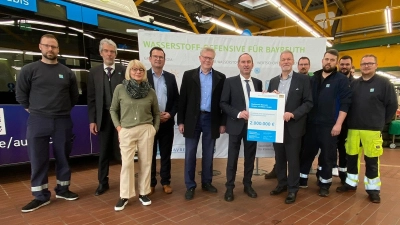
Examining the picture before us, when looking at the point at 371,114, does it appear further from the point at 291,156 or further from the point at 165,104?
the point at 165,104

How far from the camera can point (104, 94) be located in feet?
10.9

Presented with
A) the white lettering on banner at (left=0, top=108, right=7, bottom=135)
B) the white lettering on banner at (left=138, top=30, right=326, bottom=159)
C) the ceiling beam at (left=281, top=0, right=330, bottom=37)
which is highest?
the ceiling beam at (left=281, top=0, right=330, bottom=37)

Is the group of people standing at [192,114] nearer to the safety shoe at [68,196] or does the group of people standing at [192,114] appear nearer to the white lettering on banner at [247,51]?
the safety shoe at [68,196]

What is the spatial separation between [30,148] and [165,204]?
5.88 ft

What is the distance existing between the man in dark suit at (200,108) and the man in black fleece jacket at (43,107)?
4.92 ft

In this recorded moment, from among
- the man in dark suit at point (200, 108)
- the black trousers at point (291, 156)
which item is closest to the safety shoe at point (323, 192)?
the black trousers at point (291, 156)

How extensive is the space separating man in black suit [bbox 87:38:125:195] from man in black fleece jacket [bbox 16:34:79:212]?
0.96 feet

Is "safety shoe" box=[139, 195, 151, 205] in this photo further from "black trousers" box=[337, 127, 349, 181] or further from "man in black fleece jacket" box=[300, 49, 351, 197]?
"black trousers" box=[337, 127, 349, 181]

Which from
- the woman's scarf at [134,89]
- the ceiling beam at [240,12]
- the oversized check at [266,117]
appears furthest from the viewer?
the ceiling beam at [240,12]

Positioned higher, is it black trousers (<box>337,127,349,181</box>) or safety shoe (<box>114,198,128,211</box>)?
black trousers (<box>337,127,349,181</box>)

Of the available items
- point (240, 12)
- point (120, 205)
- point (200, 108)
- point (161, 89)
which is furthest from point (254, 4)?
point (120, 205)

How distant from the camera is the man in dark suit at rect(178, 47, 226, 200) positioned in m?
3.23

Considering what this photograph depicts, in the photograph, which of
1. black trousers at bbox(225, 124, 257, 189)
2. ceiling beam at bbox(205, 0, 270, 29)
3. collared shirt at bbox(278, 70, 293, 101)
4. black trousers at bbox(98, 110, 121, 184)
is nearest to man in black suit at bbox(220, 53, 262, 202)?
black trousers at bbox(225, 124, 257, 189)

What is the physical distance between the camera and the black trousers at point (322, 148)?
3322 millimetres
